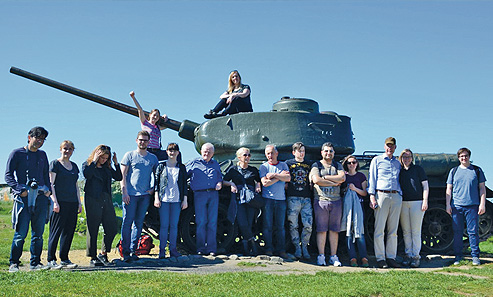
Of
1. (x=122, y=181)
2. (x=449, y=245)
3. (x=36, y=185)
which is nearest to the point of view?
(x=36, y=185)

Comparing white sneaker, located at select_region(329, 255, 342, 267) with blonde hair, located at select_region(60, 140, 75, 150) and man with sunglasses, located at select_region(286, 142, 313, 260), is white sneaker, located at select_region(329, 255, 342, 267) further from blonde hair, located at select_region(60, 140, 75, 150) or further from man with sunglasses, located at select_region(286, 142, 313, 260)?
blonde hair, located at select_region(60, 140, 75, 150)

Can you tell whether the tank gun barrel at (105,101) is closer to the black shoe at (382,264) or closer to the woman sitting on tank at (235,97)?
the woman sitting on tank at (235,97)

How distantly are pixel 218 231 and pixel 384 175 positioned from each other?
124 inches

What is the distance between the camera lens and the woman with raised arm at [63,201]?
7.15 metres

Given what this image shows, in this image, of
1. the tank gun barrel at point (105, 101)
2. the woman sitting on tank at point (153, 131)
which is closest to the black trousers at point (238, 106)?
the tank gun barrel at point (105, 101)

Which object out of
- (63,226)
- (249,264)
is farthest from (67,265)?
(249,264)

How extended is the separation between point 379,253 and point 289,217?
5.22 ft

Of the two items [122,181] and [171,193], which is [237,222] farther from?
[122,181]

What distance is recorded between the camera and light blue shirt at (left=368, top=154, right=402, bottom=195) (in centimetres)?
828

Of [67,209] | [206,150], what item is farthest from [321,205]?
[67,209]

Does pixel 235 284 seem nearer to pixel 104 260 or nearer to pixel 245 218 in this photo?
pixel 104 260

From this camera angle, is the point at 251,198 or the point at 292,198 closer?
the point at 251,198

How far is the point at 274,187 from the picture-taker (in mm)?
8445

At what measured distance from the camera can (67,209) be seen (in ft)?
23.8
